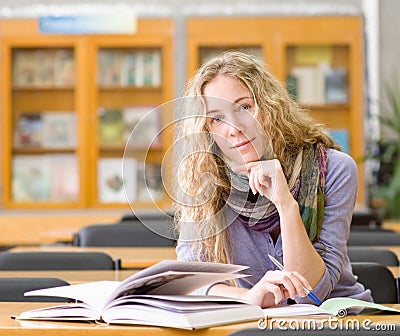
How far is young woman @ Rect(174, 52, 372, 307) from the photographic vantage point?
2275 mm

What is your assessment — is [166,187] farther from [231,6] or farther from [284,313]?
[231,6]

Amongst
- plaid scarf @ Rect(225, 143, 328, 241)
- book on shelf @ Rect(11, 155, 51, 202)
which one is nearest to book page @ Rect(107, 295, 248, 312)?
plaid scarf @ Rect(225, 143, 328, 241)

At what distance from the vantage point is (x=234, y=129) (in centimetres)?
223

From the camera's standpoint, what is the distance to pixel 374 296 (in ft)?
A: 9.62

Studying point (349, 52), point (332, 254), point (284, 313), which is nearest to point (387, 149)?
point (349, 52)

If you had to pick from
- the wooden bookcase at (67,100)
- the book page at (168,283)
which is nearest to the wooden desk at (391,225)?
the wooden bookcase at (67,100)

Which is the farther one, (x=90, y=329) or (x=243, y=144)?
(x=243, y=144)

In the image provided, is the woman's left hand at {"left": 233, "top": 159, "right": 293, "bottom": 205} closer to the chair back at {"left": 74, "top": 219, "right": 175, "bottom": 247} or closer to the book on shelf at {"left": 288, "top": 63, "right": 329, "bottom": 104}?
the chair back at {"left": 74, "top": 219, "right": 175, "bottom": 247}

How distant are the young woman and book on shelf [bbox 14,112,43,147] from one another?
18.4ft

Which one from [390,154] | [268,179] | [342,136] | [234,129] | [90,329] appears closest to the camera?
[90,329]

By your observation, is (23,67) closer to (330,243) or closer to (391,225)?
(391,225)

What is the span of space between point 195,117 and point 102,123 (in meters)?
5.78

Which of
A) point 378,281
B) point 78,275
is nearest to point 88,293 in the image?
point 78,275

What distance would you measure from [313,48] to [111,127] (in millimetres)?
1805
